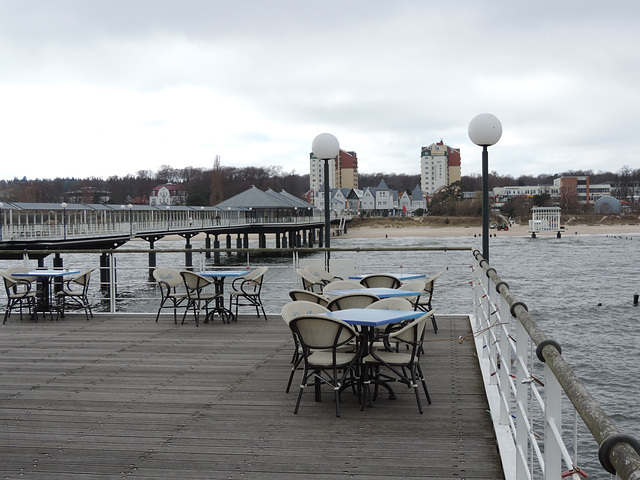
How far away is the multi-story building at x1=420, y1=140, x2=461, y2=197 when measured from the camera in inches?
6122

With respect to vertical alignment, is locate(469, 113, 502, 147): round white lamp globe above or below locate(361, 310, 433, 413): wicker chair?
above

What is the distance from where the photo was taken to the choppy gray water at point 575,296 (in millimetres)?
12094

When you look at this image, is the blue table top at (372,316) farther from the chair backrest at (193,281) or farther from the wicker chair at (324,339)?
the chair backrest at (193,281)

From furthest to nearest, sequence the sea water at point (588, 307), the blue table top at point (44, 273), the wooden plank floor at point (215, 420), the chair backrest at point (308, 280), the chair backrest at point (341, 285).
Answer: the sea water at point (588, 307) → the blue table top at point (44, 273) → the chair backrest at point (308, 280) → the chair backrest at point (341, 285) → the wooden plank floor at point (215, 420)

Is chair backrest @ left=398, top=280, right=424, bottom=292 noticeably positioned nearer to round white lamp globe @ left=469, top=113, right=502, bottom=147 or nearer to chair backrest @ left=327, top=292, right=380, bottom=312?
chair backrest @ left=327, top=292, right=380, bottom=312

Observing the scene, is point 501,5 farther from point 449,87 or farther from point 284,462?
point 284,462

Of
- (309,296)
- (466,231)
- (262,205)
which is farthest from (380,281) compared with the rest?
(466,231)

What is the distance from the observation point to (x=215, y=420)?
Answer: 4.79 m

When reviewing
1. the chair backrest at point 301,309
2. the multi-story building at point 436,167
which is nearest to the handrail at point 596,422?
the chair backrest at point 301,309

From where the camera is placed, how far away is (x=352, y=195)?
430 feet

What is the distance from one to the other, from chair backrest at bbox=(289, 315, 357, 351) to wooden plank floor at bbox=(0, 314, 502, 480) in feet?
1.80

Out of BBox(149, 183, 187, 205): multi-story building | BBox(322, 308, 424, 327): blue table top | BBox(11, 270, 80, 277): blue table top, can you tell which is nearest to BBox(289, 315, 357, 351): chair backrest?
BBox(322, 308, 424, 327): blue table top

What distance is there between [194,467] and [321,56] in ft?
51.5

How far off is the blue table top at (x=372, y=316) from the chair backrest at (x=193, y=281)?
3.94m
